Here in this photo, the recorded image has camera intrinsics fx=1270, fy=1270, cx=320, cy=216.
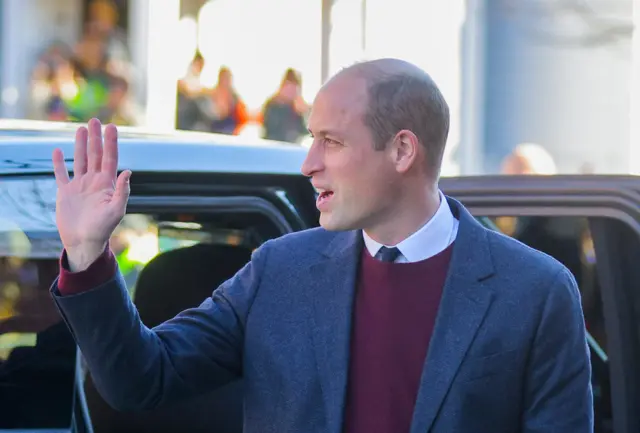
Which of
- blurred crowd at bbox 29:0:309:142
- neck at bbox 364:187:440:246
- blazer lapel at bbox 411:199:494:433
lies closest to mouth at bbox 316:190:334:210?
neck at bbox 364:187:440:246

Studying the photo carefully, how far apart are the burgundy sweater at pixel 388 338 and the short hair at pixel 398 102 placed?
0.23 metres

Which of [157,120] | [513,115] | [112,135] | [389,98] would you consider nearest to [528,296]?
[389,98]

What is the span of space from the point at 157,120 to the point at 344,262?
9.84 metres

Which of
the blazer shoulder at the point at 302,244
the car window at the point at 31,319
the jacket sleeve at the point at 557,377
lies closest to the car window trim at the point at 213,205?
the car window at the point at 31,319

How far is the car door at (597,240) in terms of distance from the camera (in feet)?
9.89

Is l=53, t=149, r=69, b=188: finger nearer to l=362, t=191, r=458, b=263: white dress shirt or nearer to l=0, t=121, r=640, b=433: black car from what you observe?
l=0, t=121, r=640, b=433: black car

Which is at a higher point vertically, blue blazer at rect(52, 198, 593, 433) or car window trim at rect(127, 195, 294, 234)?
car window trim at rect(127, 195, 294, 234)

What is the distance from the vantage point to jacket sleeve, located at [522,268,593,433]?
83.4 inches

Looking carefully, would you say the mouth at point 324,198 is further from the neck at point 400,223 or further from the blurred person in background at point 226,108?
the blurred person in background at point 226,108

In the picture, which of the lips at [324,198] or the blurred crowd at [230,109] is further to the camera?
the blurred crowd at [230,109]

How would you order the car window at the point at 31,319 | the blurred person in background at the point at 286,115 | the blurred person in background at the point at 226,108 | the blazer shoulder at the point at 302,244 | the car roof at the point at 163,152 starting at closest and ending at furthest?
the blazer shoulder at the point at 302,244, the car window at the point at 31,319, the car roof at the point at 163,152, the blurred person in background at the point at 226,108, the blurred person in background at the point at 286,115

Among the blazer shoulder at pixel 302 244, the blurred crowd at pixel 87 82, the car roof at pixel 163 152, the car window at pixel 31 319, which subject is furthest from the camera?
the blurred crowd at pixel 87 82

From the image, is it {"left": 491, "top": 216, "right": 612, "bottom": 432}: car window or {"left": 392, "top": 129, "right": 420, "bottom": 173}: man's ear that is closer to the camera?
{"left": 392, "top": 129, "right": 420, "bottom": 173}: man's ear

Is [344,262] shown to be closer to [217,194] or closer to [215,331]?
[215,331]
